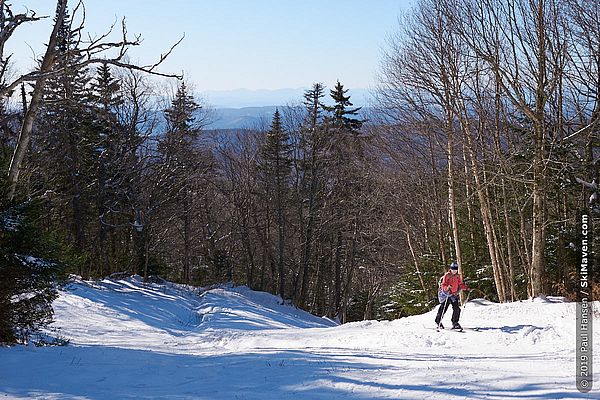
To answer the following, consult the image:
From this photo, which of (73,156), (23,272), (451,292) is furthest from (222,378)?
(73,156)

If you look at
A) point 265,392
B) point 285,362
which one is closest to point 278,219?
point 285,362

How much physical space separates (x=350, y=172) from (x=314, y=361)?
65.2 feet

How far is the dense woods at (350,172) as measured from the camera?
14.0m

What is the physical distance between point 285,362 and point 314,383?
72.1 inches

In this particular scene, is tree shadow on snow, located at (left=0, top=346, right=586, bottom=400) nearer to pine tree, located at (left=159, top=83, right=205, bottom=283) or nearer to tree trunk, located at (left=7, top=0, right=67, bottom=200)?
tree trunk, located at (left=7, top=0, right=67, bottom=200)

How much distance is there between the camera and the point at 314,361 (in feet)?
29.8

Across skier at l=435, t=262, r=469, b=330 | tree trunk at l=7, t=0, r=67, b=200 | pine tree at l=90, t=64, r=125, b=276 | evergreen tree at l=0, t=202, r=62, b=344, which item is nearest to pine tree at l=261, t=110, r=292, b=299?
pine tree at l=90, t=64, r=125, b=276

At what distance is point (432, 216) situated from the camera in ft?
74.6

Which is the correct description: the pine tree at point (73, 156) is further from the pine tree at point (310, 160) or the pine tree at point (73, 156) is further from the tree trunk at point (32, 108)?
the tree trunk at point (32, 108)

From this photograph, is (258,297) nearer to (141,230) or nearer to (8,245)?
(141,230)

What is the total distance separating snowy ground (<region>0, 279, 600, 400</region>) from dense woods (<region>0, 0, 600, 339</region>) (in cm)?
199

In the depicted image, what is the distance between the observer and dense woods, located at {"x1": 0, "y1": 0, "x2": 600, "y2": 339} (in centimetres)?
1405

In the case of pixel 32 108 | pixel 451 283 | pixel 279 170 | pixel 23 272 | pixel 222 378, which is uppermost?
pixel 279 170

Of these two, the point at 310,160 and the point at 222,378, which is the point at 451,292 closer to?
the point at 222,378
